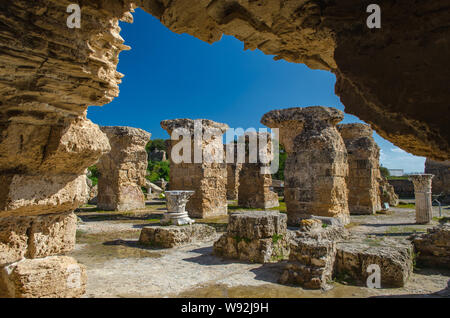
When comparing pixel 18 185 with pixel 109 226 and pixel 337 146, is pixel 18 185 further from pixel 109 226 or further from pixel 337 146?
pixel 337 146

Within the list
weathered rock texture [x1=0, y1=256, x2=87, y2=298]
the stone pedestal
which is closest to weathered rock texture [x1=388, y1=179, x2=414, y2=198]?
the stone pedestal

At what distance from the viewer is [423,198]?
10266mm

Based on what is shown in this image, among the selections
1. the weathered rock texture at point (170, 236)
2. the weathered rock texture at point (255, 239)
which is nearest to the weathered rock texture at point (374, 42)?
the weathered rock texture at point (255, 239)

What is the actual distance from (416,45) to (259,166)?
1354 centimetres

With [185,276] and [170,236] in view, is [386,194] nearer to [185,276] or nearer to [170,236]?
[170,236]

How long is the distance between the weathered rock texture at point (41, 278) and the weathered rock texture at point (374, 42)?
9.09ft

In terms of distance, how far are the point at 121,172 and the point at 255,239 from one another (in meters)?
9.39

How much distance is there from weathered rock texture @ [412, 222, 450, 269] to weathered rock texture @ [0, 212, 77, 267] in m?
5.84

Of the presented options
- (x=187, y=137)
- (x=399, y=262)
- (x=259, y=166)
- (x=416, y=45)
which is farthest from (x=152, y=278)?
(x=259, y=166)

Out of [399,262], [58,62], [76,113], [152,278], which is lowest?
[152,278]

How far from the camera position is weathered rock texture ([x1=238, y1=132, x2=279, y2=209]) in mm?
14898

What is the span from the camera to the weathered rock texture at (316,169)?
9062 millimetres

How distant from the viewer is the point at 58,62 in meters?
2.39

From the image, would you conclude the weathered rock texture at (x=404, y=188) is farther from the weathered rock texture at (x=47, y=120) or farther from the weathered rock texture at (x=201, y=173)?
the weathered rock texture at (x=47, y=120)
